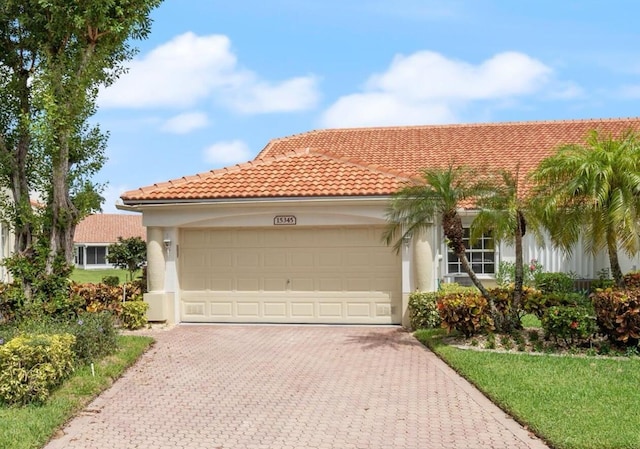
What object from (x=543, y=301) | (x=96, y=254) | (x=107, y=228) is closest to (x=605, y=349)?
(x=543, y=301)

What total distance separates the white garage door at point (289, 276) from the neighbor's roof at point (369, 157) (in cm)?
101

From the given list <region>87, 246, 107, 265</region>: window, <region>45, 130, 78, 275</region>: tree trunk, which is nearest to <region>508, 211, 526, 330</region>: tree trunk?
<region>45, 130, 78, 275</region>: tree trunk

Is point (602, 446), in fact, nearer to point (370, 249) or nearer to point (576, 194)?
point (576, 194)

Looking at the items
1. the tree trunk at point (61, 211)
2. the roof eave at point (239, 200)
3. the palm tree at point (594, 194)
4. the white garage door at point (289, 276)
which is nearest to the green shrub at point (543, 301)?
the palm tree at point (594, 194)

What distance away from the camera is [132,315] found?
15.3 m

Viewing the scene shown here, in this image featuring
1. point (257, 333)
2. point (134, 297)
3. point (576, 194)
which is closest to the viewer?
point (576, 194)

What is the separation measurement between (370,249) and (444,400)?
22.2 ft

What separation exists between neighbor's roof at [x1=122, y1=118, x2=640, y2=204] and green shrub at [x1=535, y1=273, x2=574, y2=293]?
11.3 ft

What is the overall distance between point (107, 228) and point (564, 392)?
50786mm

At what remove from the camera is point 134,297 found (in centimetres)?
1585

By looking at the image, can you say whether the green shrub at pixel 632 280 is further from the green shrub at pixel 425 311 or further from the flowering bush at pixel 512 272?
the green shrub at pixel 425 311

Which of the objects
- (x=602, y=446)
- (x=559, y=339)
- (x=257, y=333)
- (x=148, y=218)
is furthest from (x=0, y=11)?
(x=602, y=446)

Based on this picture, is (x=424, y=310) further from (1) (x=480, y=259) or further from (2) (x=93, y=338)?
(2) (x=93, y=338)

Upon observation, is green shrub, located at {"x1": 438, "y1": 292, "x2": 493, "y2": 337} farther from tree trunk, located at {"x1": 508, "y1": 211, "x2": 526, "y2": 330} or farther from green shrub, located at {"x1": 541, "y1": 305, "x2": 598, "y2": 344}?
green shrub, located at {"x1": 541, "y1": 305, "x2": 598, "y2": 344}
